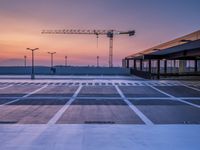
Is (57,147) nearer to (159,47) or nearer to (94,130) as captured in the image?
(94,130)

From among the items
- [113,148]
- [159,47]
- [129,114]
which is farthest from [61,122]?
[159,47]

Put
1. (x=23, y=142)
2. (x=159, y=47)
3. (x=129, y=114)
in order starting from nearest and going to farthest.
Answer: (x=23, y=142) < (x=129, y=114) < (x=159, y=47)

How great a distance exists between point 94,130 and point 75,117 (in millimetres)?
4274

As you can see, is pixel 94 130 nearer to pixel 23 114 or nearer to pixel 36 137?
pixel 36 137

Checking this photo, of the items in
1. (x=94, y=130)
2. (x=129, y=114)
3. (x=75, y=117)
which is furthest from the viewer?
(x=129, y=114)

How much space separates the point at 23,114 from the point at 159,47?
119ft

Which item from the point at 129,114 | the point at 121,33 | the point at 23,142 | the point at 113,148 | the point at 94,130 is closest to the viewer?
the point at 113,148

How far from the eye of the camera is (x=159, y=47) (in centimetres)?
5222

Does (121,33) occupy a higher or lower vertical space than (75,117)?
higher

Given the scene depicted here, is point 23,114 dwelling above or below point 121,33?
below

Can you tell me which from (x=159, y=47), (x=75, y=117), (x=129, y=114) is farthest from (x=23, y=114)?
(x=159, y=47)

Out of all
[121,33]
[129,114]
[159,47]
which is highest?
[121,33]

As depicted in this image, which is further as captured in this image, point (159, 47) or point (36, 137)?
point (159, 47)

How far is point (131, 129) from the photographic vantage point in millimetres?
13781
